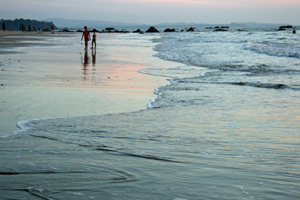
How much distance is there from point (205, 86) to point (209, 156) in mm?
6055

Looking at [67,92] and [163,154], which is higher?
[67,92]

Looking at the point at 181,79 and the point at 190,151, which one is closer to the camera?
the point at 190,151

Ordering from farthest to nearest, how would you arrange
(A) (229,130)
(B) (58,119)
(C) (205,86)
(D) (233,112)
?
(C) (205,86) → (D) (233,112) → (B) (58,119) → (A) (229,130)

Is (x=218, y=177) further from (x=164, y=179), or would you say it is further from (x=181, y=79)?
(x=181, y=79)

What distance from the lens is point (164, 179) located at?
379cm

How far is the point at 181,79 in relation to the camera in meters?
11.9

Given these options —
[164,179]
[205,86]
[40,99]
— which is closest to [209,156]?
[164,179]

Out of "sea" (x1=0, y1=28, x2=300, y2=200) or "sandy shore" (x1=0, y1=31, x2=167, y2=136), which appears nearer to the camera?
"sea" (x1=0, y1=28, x2=300, y2=200)

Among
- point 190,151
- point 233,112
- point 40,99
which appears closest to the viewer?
point 190,151

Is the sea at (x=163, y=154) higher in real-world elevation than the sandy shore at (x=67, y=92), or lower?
lower

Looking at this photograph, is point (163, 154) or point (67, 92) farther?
point (67, 92)

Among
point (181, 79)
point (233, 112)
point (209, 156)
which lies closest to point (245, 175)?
point (209, 156)

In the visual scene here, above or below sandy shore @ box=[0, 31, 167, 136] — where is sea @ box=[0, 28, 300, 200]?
below

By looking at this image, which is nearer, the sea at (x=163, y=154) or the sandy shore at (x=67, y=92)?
the sea at (x=163, y=154)
